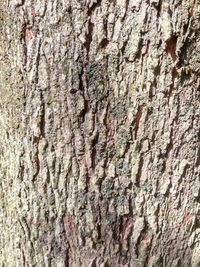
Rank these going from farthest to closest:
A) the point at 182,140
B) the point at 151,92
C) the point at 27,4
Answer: the point at 182,140 → the point at 151,92 → the point at 27,4

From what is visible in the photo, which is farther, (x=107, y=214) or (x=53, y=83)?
(x=107, y=214)

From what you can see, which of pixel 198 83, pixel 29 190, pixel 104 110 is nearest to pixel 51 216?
pixel 29 190

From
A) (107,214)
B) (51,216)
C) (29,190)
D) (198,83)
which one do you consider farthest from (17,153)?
(198,83)

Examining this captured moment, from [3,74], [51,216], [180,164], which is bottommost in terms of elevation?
[51,216]

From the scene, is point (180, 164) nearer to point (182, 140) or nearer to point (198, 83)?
point (182, 140)

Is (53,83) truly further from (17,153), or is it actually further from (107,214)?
(107,214)

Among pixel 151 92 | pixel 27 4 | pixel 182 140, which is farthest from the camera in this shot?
pixel 182 140

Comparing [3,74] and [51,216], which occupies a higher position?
[3,74]
